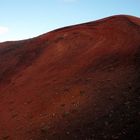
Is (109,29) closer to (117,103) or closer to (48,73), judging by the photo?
(48,73)

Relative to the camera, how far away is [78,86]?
50.2 ft

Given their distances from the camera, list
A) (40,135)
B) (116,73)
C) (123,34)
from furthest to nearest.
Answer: (123,34) → (116,73) → (40,135)

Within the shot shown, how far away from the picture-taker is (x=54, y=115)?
13.5 meters

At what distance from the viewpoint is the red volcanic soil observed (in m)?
11.9

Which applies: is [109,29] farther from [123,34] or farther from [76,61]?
[76,61]

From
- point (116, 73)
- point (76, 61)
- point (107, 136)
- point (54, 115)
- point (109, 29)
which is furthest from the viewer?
point (109, 29)

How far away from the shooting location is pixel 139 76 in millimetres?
13969

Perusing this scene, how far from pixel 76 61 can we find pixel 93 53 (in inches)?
45.6

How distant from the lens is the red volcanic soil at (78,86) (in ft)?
39.1

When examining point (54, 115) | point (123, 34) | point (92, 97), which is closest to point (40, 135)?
point (54, 115)

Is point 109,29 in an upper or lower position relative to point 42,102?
upper

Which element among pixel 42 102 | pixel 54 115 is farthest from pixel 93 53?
pixel 54 115

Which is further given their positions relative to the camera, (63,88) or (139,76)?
(63,88)

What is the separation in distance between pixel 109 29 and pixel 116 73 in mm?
7574
